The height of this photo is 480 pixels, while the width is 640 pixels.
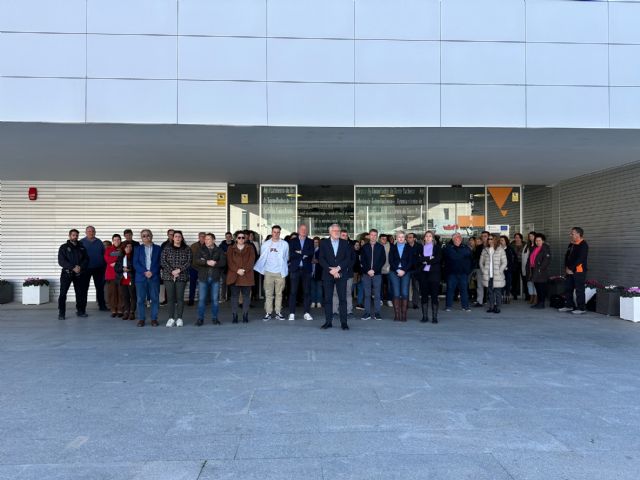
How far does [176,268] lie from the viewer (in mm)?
9070

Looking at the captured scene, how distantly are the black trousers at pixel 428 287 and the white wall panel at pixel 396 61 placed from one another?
363cm

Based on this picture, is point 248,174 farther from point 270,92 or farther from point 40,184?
point 40,184

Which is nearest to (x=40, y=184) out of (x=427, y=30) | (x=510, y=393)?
(x=427, y=30)

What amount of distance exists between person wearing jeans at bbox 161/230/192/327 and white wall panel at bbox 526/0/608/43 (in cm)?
705

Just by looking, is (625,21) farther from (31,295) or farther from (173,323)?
(31,295)

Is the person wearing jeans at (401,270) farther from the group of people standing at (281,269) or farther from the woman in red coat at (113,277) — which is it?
the woman in red coat at (113,277)

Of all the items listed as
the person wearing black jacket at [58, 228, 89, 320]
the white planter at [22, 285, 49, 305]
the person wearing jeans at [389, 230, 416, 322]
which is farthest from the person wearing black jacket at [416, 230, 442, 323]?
the white planter at [22, 285, 49, 305]

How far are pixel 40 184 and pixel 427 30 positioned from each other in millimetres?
10796

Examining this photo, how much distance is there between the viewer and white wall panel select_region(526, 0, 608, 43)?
8.20 meters

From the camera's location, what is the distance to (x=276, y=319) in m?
9.95

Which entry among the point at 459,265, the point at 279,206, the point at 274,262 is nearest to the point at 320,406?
the point at 274,262

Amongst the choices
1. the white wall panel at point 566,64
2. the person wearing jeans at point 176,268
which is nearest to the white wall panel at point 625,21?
the white wall panel at point 566,64

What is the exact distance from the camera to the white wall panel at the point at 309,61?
26.2 feet

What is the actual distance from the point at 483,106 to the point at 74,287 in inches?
347
